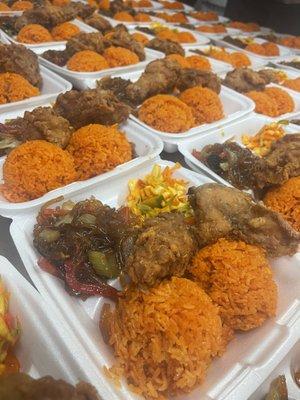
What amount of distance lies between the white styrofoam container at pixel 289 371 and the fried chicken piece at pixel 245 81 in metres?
3.28

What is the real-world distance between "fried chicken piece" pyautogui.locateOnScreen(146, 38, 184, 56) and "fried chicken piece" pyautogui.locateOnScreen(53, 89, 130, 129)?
2264 millimetres

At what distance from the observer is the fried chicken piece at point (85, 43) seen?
4605 mm

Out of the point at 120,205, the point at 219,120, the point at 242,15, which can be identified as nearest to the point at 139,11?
the point at 242,15

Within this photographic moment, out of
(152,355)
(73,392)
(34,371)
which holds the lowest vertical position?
(34,371)

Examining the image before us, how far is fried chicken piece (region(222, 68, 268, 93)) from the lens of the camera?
15.3 ft

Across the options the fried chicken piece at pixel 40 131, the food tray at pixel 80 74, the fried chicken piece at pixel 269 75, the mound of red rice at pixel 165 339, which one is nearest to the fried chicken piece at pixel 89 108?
the fried chicken piece at pixel 40 131

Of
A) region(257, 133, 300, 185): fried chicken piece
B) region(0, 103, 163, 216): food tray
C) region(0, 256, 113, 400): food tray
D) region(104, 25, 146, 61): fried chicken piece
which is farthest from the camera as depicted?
region(104, 25, 146, 61): fried chicken piece

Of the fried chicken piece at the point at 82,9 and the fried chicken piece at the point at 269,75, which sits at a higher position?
the fried chicken piece at the point at 82,9

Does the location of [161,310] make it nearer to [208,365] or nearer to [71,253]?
[208,365]

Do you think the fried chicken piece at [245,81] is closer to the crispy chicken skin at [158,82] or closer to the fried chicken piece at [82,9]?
the crispy chicken skin at [158,82]

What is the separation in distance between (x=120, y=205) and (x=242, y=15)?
7146 mm

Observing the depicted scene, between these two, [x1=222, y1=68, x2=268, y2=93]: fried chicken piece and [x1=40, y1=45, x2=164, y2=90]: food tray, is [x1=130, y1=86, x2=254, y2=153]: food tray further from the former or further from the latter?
[x1=40, y1=45, x2=164, y2=90]: food tray

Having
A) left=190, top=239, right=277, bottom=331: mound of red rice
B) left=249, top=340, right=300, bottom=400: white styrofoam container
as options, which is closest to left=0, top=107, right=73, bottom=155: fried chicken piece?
left=190, top=239, right=277, bottom=331: mound of red rice

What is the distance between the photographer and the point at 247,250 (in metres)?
2.22
